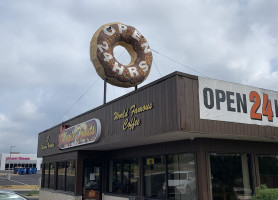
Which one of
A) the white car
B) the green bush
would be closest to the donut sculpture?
the white car

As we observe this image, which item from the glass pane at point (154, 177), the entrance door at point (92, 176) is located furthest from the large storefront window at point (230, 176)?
the entrance door at point (92, 176)

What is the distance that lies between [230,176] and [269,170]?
2698 mm

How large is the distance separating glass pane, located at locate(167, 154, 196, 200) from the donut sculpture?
5.14 meters

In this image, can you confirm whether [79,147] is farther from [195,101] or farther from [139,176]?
[195,101]

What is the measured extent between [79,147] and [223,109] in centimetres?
867

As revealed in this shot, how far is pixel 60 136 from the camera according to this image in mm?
18234

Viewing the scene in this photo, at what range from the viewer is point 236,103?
1016 cm

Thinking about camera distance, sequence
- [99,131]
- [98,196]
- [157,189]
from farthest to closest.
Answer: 1. [98,196]
2. [99,131]
3. [157,189]

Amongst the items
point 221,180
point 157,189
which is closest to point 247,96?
point 221,180

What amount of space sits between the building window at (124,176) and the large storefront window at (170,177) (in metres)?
0.95

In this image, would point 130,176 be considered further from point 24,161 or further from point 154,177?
point 24,161

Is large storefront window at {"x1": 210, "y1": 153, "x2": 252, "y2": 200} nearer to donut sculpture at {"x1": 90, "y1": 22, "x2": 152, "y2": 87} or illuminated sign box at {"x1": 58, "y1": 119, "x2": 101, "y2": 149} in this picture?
illuminated sign box at {"x1": 58, "y1": 119, "x2": 101, "y2": 149}

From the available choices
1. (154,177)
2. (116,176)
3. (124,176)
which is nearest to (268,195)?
(154,177)

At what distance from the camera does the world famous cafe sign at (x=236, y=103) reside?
947 centimetres
